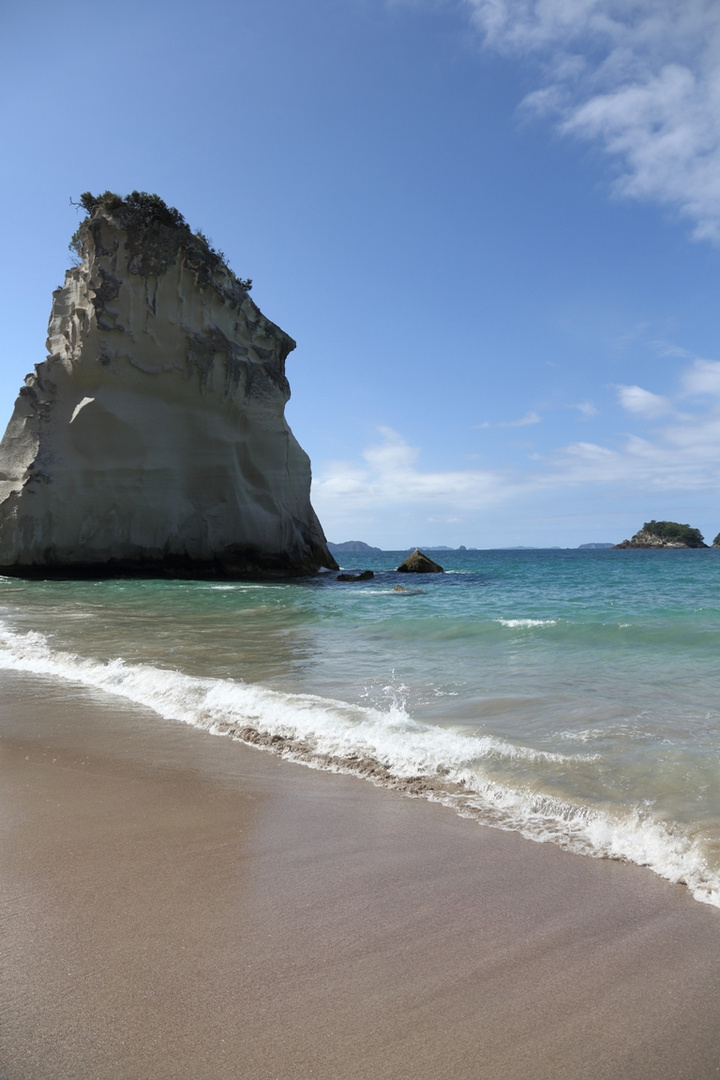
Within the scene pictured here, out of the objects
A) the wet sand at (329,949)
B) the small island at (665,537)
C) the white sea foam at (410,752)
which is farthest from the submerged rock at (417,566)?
the small island at (665,537)

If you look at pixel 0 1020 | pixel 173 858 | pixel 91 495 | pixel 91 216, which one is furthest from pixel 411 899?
pixel 91 216

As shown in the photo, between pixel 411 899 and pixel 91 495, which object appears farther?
pixel 91 495

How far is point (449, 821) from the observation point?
3.50 metres

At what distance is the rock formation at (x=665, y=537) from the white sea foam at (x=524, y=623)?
9992cm

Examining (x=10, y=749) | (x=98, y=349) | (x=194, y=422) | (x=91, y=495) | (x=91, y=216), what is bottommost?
(x=10, y=749)

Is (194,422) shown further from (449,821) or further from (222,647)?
(449,821)

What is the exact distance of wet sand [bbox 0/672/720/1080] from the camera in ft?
5.87

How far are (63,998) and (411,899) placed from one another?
130cm

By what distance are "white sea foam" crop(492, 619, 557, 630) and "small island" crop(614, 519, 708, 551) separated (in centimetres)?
9936

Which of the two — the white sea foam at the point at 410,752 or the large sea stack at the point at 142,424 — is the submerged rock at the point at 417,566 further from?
the white sea foam at the point at 410,752

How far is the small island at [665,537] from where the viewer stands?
101938 mm

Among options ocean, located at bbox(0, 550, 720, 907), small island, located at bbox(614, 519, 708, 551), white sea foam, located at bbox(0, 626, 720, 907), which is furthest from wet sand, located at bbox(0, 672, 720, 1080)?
small island, located at bbox(614, 519, 708, 551)

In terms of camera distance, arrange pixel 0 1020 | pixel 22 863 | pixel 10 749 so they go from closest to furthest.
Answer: pixel 0 1020 → pixel 22 863 → pixel 10 749

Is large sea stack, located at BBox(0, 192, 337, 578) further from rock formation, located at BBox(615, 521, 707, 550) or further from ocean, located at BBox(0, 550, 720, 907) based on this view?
rock formation, located at BBox(615, 521, 707, 550)
